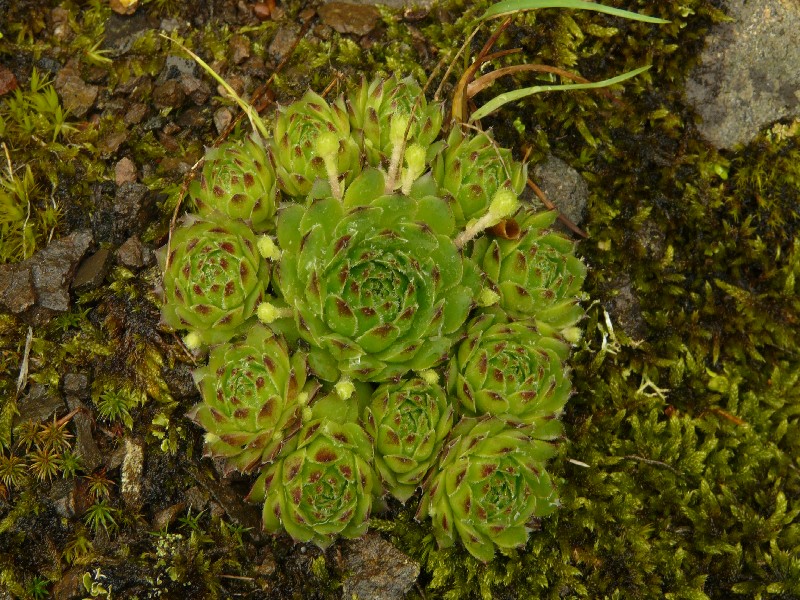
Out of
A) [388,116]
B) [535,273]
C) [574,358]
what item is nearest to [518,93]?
[388,116]

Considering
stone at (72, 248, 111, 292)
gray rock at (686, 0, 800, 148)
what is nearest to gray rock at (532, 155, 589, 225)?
gray rock at (686, 0, 800, 148)

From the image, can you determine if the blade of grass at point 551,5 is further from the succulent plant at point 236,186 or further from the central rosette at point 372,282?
the succulent plant at point 236,186

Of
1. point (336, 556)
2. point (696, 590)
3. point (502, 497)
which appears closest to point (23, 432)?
point (336, 556)

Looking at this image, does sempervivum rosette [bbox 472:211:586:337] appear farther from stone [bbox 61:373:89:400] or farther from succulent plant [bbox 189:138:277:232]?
stone [bbox 61:373:89:400]

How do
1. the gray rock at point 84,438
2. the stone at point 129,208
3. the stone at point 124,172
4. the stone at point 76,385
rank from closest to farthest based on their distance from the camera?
the gray rock at point 84,438, the stone at point 76,385, the stone at point 129,208, the stone at point 124,172

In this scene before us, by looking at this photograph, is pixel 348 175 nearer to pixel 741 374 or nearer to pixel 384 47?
pixel 384 47

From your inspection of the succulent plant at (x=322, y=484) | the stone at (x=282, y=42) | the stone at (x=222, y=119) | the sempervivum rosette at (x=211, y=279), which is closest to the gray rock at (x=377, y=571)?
the succulent plant at (x=322, y=484)
